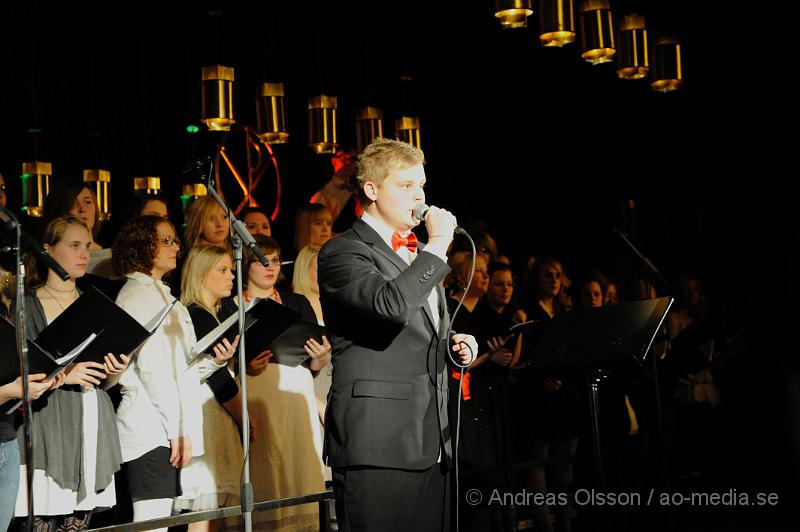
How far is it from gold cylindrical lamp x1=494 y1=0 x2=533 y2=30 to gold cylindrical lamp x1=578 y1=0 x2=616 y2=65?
898mm

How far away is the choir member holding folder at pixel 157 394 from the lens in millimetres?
3863

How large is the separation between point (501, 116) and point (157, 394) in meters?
7.14

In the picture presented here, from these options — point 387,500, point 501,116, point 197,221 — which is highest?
point 501,116

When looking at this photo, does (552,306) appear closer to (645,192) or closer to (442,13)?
(442,13)

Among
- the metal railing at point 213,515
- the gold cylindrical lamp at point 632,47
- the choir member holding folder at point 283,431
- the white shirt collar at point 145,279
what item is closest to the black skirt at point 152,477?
the metal railing at point 213,515

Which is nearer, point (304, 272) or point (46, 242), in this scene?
point (46, 242)

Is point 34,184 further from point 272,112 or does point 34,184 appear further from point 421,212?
point 421,212

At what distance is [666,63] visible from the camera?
289 inches

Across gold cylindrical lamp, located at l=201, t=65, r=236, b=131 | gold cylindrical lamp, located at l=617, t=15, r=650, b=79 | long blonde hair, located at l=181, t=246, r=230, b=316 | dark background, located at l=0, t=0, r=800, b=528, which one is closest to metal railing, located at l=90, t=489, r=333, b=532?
long blonde hair, located at l=181, t=246, r=230, b=316

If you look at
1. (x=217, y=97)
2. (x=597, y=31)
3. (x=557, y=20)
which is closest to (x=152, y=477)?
(x=557, y=20)

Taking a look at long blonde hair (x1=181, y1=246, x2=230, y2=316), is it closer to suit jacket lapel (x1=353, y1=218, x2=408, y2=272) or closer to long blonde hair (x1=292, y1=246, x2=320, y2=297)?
long blonde hair (x1=292, y1=246, x2=320, y2=297)

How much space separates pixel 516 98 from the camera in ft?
33.4

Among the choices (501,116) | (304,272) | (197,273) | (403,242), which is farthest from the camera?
(501,116)

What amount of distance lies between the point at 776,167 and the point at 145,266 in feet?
22.4
